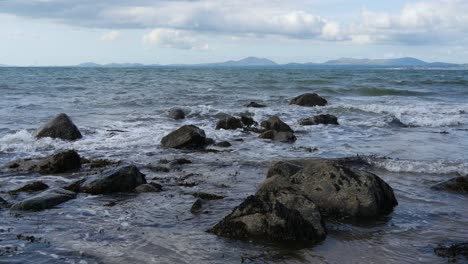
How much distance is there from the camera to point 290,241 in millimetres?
7375

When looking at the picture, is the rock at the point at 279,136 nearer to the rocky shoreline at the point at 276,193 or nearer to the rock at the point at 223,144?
the rock at the point at 223,144

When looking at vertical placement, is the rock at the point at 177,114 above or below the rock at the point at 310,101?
below

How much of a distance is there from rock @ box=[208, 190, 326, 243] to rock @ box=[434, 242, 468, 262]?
172 centimetres

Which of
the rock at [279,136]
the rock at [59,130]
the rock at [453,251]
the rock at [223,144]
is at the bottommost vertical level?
the rock at [453,251]

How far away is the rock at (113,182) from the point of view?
33.6ft

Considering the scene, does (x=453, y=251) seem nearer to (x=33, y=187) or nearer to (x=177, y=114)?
(x=33, y=187)

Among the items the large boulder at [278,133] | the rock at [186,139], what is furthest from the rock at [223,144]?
the large boulder at [278,133]

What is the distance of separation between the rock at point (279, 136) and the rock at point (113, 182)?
816cm

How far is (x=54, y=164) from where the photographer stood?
12.5 meters

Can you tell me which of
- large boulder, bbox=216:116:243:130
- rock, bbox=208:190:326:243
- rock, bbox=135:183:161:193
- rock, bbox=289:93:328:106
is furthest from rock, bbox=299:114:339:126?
rock, bbox=208:190:326:243

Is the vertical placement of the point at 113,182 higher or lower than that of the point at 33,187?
higher

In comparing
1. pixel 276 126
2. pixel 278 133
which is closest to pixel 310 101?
pixel 276 126

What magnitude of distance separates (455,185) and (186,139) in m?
8.66

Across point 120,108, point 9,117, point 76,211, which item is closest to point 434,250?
point 76,211
